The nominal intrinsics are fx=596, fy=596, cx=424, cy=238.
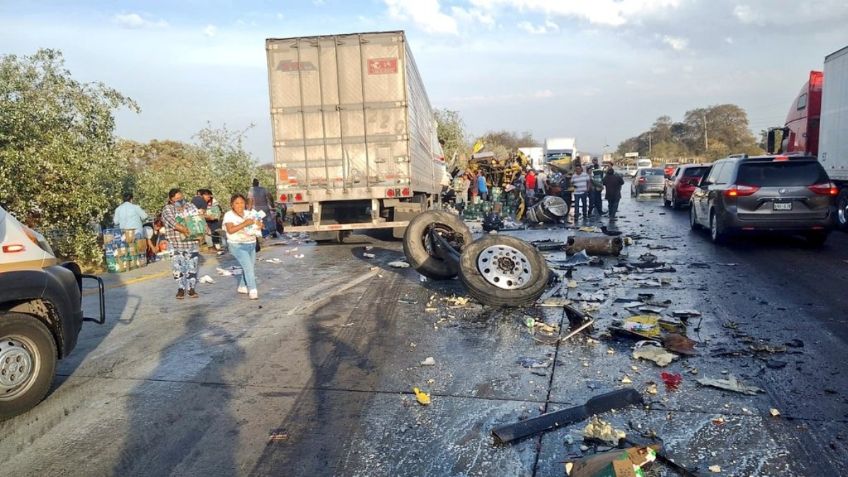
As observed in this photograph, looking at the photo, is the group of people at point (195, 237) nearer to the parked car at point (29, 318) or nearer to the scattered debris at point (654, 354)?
the parked car at point (29, 318)

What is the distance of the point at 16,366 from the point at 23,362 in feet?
0.20

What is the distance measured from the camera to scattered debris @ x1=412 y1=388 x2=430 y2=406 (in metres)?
4.36

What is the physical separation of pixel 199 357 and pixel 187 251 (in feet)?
10.3

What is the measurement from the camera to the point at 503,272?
7145mm

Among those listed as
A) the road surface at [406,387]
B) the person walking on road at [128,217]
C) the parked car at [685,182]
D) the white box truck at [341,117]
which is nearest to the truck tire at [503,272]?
the road surface at [406,387]

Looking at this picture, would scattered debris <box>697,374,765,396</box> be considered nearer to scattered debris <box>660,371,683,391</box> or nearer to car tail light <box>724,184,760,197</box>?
scattered debris <box>660,371,683,391</box>

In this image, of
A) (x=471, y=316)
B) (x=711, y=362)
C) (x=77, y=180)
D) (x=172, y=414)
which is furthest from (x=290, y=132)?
(x=711, y=362)

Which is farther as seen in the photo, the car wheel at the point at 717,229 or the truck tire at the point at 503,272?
the car wheel at the point at 717,229

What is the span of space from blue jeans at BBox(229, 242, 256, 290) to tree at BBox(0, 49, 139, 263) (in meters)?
4.96

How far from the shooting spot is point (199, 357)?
5.64 meters

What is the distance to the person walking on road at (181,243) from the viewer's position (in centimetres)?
816

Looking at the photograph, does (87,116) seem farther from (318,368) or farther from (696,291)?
(696,291)

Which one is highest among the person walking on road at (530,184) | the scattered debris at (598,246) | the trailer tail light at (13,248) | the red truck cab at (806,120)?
the red truck cab at (806,120)

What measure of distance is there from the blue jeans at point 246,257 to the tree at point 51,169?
496 centimetres
